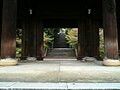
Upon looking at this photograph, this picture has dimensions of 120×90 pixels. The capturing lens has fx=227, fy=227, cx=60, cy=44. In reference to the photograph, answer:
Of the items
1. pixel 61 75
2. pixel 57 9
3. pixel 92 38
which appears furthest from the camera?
pixel 57 9

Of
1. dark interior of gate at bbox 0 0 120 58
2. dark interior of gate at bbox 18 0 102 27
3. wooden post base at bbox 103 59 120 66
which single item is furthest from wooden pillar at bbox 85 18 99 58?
wooden post base at bbox 103 59 120 66

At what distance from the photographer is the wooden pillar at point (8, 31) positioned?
10484mm

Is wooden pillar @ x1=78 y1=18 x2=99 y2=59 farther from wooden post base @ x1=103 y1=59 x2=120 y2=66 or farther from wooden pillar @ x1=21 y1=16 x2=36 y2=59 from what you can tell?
wooden post base @ x1=103 y1=59 x2=120 y2=66

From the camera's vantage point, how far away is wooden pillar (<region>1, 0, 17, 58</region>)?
10.5 m

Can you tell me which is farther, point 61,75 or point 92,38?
point 92,38

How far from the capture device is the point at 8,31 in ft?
34.4

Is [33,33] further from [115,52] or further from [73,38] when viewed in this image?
[73,38]

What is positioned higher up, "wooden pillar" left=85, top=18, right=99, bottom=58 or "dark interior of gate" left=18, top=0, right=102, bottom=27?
"dark interior of gate" left=18, top=0, right=102, bottom=27

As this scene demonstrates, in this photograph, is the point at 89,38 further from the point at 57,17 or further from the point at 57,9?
the point at 57,9

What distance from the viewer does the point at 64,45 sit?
40656mm

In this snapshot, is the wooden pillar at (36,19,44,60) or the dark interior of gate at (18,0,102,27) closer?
the dark interior of gate at (18,0,102,27)

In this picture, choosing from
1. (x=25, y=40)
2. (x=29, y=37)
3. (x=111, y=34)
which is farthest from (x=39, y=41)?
(x=111, y=34)

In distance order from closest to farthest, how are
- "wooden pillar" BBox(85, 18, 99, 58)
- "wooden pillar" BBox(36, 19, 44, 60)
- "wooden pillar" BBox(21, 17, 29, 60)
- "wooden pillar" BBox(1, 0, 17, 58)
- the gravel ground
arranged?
the gravel ground < "wooden pillar" BBox(1, 0, 17, 58) < "wooden pillar" BBox(85, 18, 99, 58) < "wooden pillar" BBox(21, 17, 29, 60) < "wooden pillar" BBox(36, 19, 44, 60)

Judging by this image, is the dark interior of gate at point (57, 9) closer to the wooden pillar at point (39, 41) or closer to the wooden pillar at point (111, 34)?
the wooden pillar at point (39, 41)
